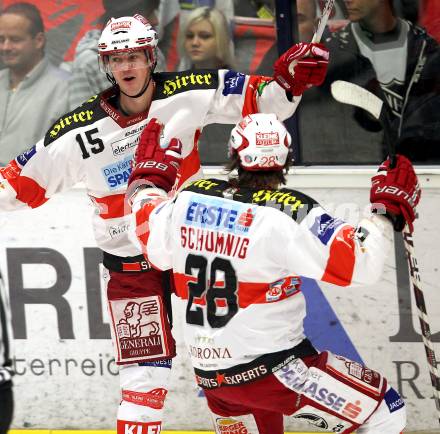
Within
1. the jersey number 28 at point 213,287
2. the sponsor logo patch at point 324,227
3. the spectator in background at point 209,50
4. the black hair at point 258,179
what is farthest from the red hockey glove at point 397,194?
the spectator in background at point 209,50

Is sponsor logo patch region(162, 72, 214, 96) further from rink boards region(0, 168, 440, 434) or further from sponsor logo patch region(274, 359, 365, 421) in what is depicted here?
sponsor logo patch region(274, 359, 365, 421)

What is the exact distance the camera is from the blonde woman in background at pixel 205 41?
18.1 feet

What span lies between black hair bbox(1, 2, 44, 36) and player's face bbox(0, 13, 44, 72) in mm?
15

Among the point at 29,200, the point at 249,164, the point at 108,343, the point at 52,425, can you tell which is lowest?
the point at 52,425

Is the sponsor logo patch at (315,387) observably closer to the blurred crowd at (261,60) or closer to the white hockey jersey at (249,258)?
the white hockey jersey at (249,258)

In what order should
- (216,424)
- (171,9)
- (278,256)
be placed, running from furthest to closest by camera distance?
(171,9)
(216,424)
(278,256)

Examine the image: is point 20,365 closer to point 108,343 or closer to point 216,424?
point 108,343

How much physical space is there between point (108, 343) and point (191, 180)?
990mm

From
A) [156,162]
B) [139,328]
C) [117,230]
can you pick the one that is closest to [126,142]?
[117,230]

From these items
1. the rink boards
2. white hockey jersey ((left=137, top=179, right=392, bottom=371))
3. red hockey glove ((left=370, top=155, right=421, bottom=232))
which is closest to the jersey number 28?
white hockey jersey ((left=137, top=179, right=392, bottom=371))

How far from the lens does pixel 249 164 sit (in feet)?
13.8

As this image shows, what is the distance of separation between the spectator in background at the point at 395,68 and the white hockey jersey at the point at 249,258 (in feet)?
4.33

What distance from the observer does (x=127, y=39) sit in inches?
189

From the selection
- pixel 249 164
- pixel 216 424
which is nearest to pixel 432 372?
pixel 216 424
